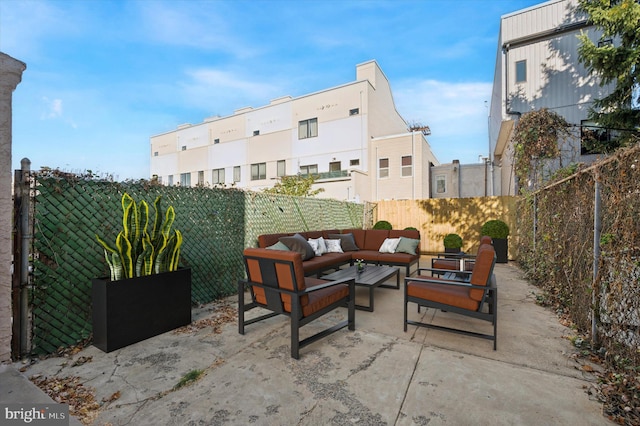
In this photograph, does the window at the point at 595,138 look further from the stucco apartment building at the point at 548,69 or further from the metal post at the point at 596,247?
the metal post at the point at 596,247

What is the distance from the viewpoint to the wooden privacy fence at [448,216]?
10180 mm

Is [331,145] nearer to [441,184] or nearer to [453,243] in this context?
[441,184]

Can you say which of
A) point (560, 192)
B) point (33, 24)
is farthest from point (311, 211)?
point (33, 24)

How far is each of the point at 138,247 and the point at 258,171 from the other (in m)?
17.5

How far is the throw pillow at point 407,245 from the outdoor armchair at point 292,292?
3.55 m

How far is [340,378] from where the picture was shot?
2.42 m

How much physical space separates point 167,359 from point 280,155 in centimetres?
1744

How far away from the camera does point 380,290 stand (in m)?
5.53

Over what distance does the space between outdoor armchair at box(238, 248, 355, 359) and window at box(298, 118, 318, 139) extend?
15.7 metres

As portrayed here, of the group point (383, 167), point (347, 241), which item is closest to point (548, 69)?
point (347, 241)

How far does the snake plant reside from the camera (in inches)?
123

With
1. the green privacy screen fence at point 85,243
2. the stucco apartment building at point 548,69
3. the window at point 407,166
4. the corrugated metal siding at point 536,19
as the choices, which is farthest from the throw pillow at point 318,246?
the window at point 407,166

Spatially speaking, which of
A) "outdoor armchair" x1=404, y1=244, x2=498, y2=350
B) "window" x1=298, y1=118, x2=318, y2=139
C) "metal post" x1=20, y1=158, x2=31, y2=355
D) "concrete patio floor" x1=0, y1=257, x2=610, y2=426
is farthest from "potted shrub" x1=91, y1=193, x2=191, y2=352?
"window" x1=298, y1=118, x2=318, y2=139

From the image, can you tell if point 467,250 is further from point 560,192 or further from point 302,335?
point 302,335
